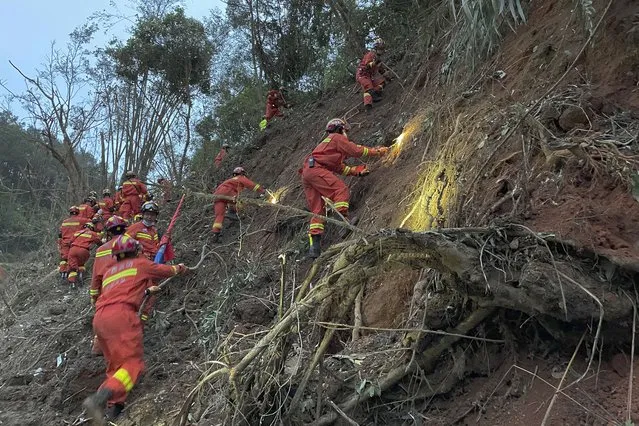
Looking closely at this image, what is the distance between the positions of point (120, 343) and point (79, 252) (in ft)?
23.0

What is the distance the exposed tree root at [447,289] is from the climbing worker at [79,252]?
8.78 m

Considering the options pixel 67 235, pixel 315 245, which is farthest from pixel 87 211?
pixel 315 245

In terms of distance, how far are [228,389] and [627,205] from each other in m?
3.07

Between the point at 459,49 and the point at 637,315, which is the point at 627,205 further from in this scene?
the point at 459,49

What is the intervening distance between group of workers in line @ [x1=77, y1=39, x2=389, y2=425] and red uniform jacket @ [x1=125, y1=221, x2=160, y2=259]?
0.05ft

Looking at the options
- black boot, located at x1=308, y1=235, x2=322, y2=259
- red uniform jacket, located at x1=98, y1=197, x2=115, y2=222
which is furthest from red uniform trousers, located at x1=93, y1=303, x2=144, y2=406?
red uniform jacket, located at x1=98, y1=197, x2=115, y2=222

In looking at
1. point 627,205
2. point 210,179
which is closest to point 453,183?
point 627,205

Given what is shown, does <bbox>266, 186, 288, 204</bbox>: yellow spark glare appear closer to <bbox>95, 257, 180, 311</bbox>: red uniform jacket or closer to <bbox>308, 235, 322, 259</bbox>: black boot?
<bbox>308, 235, 322, 259</bbox>: black boot

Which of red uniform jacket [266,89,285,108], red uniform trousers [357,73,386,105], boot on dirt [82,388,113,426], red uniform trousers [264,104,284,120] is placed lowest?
boot on dirt [82,388,113,426]

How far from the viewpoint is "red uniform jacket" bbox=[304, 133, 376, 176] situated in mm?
7289

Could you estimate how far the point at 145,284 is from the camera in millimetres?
6121

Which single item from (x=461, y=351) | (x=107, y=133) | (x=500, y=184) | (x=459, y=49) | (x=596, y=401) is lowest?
(x=596, y=401)

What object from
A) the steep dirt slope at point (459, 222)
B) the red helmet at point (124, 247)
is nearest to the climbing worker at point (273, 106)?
the steep dirt slope at point (459, 222)

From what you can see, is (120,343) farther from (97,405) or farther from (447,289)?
(447,289)
